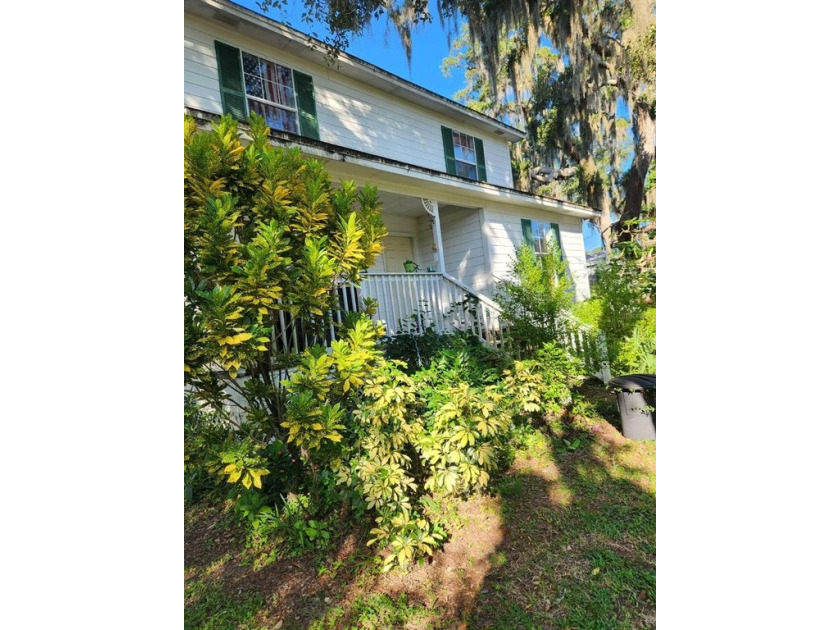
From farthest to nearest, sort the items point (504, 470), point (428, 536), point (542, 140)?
point (542, 140)
point (504, 470)
point (428, 536)

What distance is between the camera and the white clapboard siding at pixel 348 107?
5.81 meters

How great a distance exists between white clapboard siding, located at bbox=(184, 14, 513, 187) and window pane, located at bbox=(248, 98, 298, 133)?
0.52 meters

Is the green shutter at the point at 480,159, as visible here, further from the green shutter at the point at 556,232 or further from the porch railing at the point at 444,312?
the porch railing at the point at 444,312

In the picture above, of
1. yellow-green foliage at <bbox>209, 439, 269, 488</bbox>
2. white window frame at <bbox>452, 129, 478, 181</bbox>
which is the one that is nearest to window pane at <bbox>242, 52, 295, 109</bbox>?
white window frame at <bbox>452, 129, 478, 181</bbox>

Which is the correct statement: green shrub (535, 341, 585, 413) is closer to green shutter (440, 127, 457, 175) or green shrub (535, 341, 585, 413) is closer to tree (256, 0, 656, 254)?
tree (256, 0, 656, 254)

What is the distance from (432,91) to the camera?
8.48 metres

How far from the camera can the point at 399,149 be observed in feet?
27.2

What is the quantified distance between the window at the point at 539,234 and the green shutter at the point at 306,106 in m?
5.19

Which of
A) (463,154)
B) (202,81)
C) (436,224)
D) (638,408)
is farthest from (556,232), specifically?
(202,81)

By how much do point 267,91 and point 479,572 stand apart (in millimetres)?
7517

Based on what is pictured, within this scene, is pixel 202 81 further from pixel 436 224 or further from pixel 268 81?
pixel 436 224
